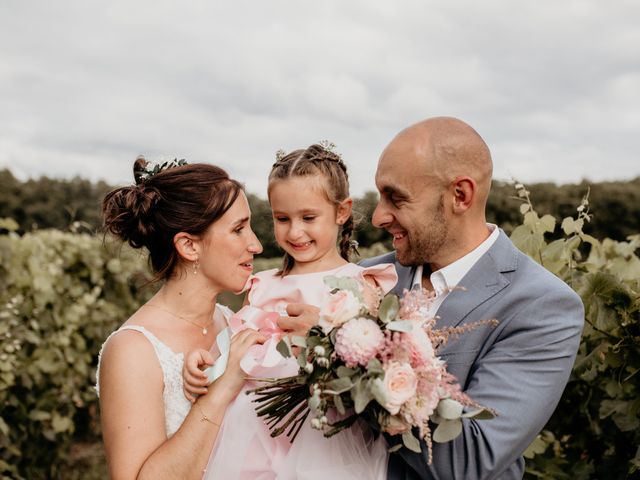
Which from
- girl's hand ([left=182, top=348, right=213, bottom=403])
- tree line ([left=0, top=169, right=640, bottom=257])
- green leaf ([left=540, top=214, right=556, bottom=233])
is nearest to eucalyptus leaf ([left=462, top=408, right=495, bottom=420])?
girl's hand ([left=182, top=348, right=213, bottom=403])

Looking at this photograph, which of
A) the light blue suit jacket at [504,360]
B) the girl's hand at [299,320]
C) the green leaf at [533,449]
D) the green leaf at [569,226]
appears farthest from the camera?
the green leaf at [569,226]

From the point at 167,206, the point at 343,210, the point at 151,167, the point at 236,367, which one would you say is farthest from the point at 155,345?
the point at 343,210

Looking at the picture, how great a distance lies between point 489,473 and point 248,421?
1.02 m

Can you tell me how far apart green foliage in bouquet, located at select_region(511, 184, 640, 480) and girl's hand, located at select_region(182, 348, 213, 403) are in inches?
80.4

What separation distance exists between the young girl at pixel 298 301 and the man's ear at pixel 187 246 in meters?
0.38

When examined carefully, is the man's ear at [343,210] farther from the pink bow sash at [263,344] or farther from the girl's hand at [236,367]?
the girl's hand at [236,367]

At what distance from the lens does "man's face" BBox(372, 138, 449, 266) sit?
125 inches

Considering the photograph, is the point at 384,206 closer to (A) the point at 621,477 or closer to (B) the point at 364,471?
(B) the point at 364,471

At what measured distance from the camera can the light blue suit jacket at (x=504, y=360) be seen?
260 centimetres

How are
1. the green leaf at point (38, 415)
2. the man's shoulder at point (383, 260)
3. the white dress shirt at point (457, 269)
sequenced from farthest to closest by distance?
the green leaf at point (38, 415) < the man's shoulder at point (383, 260) < the white dress shirt at point (457, 269)

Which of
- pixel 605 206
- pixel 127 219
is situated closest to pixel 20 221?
pixel 605 206

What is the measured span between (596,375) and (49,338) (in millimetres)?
5361

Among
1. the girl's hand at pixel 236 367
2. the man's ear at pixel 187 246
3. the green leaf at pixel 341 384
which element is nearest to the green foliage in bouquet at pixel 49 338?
the man's ear at pixel 187 246

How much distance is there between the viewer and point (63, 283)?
7395 millimetres
